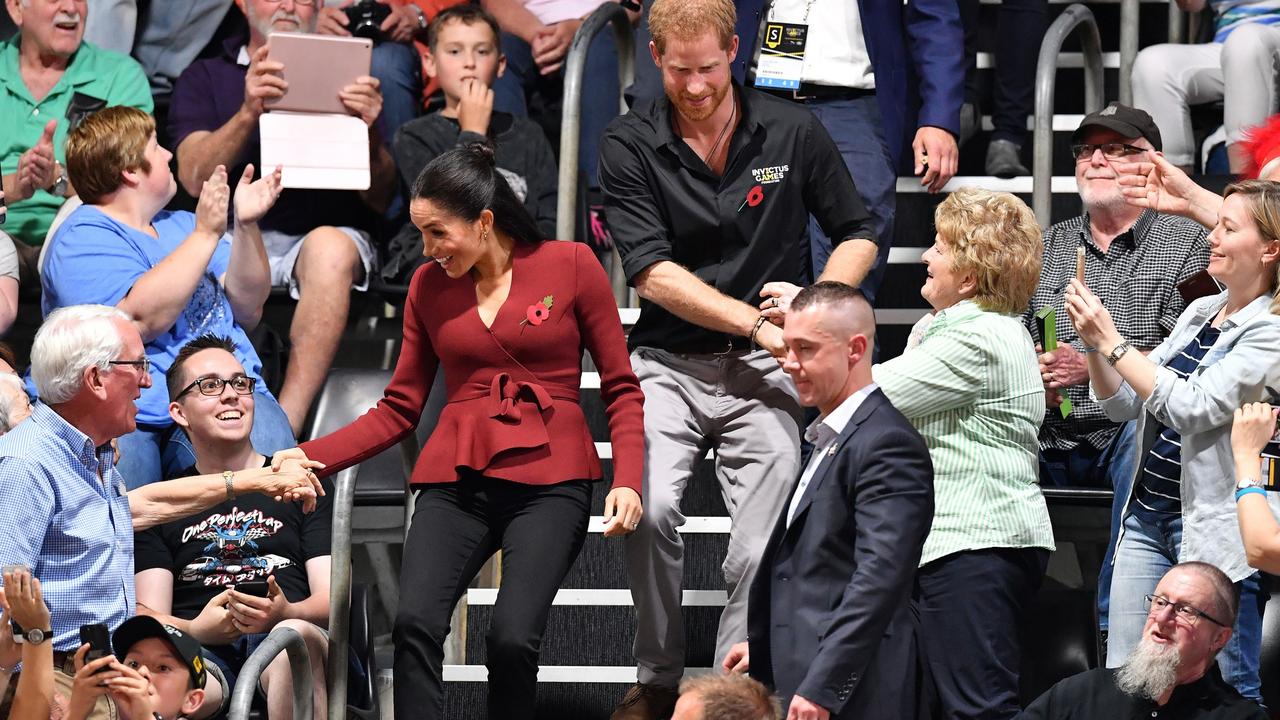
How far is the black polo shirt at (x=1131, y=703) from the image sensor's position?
4.04 m

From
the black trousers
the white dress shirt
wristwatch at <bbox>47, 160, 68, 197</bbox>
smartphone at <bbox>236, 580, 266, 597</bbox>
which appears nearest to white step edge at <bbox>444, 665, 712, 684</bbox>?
smartphone at <bbox>236, 580, 266, 597</bbox>

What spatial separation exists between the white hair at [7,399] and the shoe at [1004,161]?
3282mm

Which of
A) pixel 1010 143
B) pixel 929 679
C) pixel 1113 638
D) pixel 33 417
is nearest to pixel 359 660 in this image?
pixel 33 417

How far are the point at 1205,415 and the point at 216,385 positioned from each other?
267cm

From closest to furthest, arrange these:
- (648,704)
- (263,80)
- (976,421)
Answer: (976,421), (648,704), (263,80)

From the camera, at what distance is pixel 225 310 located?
5719mm

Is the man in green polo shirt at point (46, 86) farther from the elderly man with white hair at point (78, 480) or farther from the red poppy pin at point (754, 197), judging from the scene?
the red poppy pin at point (754, 197)

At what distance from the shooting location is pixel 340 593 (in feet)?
14.9

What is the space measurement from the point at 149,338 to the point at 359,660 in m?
1.37

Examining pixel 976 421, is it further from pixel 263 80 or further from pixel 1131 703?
pixel 263 80

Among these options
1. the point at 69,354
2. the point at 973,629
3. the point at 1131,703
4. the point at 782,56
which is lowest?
the point at 1131,703

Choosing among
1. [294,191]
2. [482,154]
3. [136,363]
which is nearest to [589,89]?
[294,191]

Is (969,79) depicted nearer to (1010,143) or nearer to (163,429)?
(1010,143)

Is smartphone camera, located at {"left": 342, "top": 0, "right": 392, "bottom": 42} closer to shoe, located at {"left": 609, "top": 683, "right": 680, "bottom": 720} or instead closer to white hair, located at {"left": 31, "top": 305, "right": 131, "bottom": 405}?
white hair, located at {"left": 31, "top": 305, "right": 131, "bottom": 405}
